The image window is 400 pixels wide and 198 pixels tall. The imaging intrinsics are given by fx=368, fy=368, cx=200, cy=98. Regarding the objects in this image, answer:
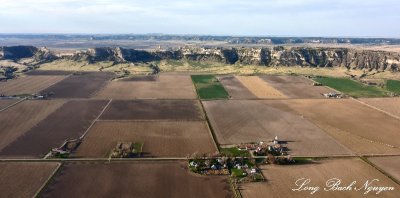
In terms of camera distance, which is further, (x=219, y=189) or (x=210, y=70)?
(x=210, y=70)

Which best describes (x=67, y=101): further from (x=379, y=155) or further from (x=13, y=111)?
(x=379, y=155)

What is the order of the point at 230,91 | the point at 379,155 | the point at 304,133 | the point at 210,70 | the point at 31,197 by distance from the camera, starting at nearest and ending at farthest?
the point at 31,197, the point at 379,155, the point at 304,133, the point at 230,91, the point at 210,70

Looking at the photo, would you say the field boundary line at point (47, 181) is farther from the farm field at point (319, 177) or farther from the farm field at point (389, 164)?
the farm field at point (389, 164)

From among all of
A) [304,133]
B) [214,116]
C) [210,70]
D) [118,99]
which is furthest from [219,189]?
[210,70]

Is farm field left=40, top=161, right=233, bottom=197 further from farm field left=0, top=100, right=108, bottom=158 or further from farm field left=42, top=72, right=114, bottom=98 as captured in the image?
farm field left=42, top=72, right=114, bottom=98

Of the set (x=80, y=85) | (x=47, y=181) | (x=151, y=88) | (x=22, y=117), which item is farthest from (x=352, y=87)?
(x=47, y=181)

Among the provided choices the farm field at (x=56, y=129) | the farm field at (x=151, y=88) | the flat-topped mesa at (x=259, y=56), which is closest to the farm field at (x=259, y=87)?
the farm field at (x=151, y=88)
